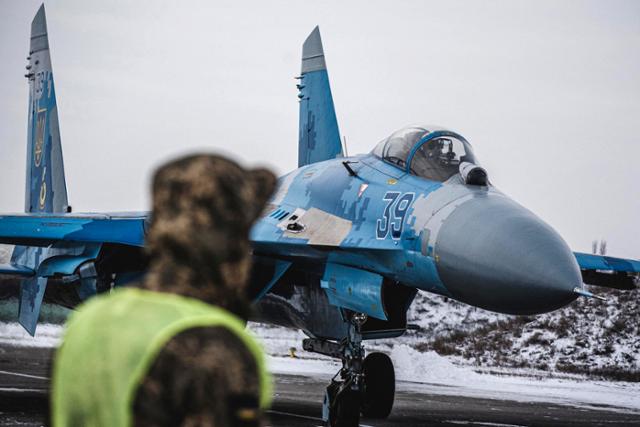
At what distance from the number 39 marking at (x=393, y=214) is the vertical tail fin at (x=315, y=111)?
4626mm

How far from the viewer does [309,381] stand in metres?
16.5

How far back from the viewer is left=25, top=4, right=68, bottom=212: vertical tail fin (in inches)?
564

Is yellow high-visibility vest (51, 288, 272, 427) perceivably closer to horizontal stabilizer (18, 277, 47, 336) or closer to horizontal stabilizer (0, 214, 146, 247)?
horizontal stabilizer (0, 214, 146, 247)

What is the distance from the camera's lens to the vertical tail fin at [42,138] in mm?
14328

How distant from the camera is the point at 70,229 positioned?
10.5 m

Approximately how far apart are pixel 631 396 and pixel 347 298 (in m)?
10.1

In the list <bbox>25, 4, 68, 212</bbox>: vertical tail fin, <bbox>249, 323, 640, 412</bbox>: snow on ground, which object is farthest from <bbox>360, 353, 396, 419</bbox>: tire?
<bbox>25, 4, 68, 212</bbox>: vertical tail fin

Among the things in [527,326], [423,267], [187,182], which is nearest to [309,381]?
[423,267]

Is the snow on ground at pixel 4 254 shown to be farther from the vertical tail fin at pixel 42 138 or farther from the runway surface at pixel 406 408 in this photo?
the vertical tail fin at pixel 42 138

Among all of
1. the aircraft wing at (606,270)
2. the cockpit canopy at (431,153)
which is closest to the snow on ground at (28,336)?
the aircraft wing at (606,270)

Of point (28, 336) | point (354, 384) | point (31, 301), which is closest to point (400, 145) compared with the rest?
point (354, 384)

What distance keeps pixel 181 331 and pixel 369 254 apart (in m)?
7.50

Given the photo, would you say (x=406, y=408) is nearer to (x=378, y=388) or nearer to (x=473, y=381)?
(x=378, y=388)

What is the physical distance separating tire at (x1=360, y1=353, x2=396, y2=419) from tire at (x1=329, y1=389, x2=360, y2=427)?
1.86 m
